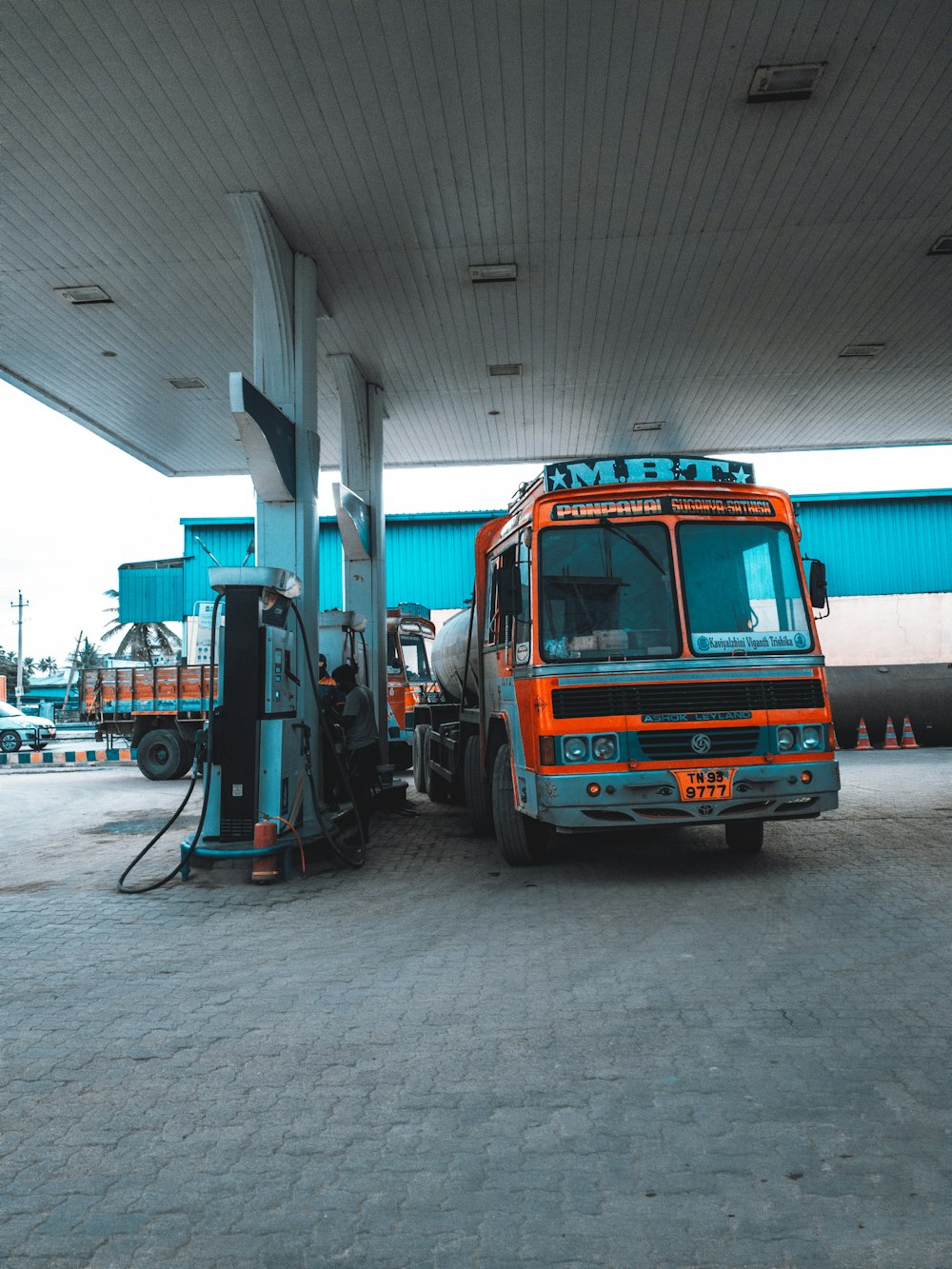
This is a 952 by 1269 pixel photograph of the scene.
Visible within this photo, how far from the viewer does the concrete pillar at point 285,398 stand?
9539mm

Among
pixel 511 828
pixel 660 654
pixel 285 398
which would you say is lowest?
pixel 511 828

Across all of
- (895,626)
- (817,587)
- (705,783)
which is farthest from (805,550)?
(705,783)

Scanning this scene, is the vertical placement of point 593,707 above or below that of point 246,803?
above

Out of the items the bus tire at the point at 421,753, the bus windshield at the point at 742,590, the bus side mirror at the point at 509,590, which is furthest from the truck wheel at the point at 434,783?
the bus windshield at the point at 742,590

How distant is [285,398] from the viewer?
31.9ft

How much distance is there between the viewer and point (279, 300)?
972 cm

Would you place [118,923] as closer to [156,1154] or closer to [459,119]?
[156,1154]

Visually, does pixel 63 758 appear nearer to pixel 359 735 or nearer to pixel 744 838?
pixel 359 735

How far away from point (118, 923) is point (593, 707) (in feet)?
12.1

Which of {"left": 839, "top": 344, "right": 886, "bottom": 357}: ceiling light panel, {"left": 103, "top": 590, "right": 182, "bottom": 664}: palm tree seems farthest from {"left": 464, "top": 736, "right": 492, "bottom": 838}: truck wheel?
{"left": 103, "top": 590, "right": 182, "bottom": 664}: palm tree

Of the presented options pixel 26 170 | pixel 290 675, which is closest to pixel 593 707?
pixel 290 675

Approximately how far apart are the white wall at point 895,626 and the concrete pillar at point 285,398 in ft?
65.6

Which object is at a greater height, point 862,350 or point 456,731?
point 862,350

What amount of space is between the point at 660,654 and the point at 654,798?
1.08 metres
